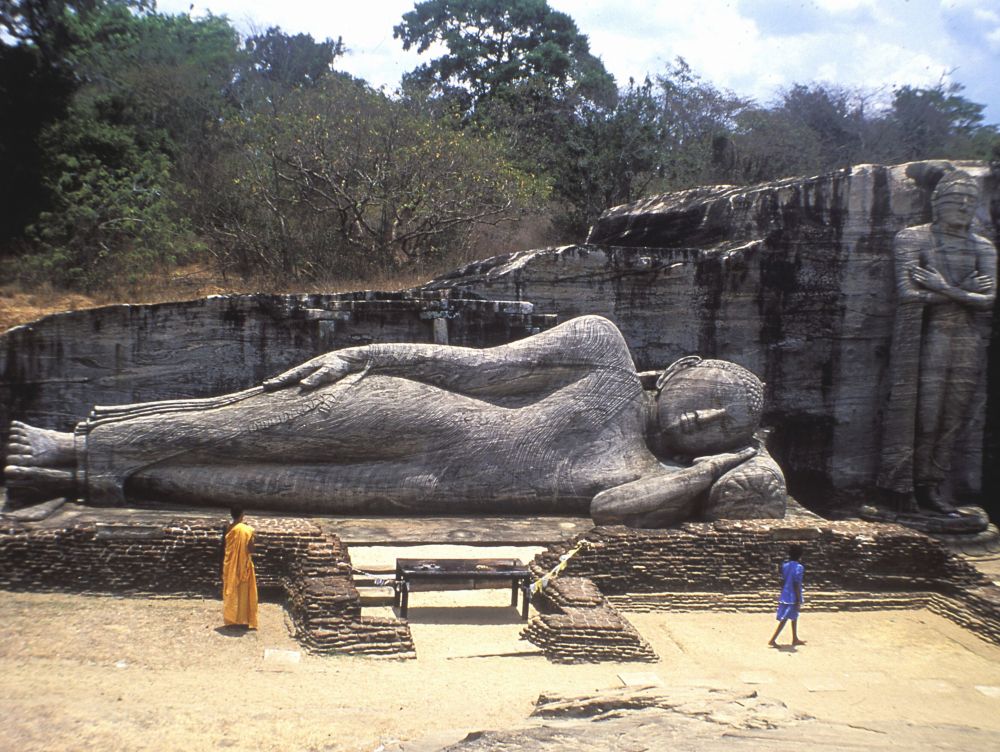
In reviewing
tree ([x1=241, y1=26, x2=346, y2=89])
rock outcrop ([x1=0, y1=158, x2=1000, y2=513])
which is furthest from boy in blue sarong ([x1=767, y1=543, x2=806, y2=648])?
tree ([x1=241, y1=26, x2=346, y2=89])

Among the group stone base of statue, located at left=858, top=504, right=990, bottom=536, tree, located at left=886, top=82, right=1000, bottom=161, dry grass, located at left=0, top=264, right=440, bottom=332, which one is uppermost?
tree, located at left=886, top=82, right=1000, bottom=161

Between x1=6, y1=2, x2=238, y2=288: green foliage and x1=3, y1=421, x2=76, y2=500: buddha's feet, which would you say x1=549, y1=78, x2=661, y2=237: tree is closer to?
x1=6, y1=2, x2=238, y2=288: green foliage

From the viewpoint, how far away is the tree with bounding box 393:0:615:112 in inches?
964

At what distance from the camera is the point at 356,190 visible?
47.4 ft

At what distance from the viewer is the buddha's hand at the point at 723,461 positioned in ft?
26.7

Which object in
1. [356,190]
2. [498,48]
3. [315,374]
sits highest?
[498,48]

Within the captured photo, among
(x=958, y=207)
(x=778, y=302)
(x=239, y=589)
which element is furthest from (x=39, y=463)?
(x=958, y=207)

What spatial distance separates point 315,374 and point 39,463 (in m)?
2.14

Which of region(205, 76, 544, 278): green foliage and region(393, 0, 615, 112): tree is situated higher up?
region(393, 0, 615, 112): tree

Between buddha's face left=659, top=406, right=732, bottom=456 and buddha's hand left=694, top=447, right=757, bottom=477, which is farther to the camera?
buddha's face left=659, top=406, right=732, bottom=456

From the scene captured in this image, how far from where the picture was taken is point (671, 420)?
8766mm

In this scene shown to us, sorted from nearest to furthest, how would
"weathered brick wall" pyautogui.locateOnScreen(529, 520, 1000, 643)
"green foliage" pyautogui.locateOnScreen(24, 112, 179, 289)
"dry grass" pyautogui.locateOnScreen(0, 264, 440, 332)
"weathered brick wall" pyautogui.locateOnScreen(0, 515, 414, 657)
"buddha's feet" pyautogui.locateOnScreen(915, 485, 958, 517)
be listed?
"weathered brick wall" pyautogui.locateOnScreen(0, 515, 414, 657) < "weathered brick wall" pyautogui.locateOnScreen(529, 520, 1000, 643) < "buddha's feet" pyautogui.locateOnScreen(915, 485, 958, 517) < "dry grass" pyautogui.locateOnScreen(0, 264, 440, 332) < "green foliage" pyautogui.locateOnScreen(24, 112, 179, 289)

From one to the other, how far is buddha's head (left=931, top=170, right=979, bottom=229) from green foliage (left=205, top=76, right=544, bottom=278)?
244 inches

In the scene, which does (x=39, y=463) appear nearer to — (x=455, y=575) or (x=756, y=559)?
(x=455, y=575)
